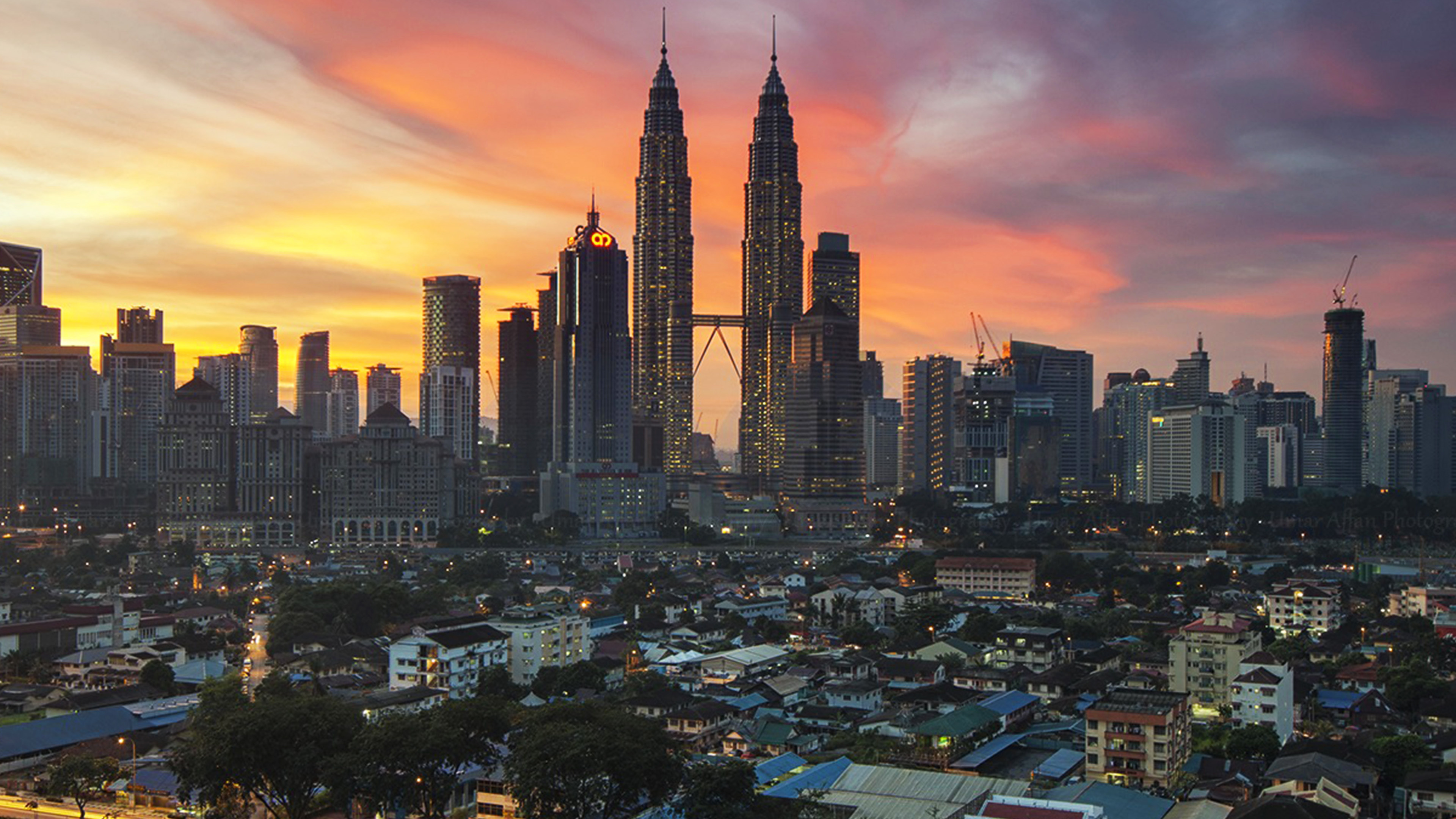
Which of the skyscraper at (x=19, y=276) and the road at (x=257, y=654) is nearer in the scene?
the road at (x=257, y=654)

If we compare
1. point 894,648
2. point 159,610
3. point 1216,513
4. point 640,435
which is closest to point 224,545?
point 159,610

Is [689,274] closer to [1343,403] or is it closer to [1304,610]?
[1343,403]

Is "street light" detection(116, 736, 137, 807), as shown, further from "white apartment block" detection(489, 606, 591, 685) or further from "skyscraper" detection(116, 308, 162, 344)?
"skyscraper" detection(116, 308, 162, 344)

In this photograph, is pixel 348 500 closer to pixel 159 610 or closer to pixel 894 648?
pixel 159 610

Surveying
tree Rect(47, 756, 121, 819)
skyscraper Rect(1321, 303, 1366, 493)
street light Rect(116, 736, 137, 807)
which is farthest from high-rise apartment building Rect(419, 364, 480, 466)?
tree Rect(47, 756, 121, 819)

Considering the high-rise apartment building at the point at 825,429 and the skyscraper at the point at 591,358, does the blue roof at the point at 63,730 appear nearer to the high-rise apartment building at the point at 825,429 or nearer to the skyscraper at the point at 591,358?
the high-rise apartment building at the point at 825,429

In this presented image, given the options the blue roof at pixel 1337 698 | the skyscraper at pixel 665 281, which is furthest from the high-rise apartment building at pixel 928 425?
the blue roof at pixel 1337 698
